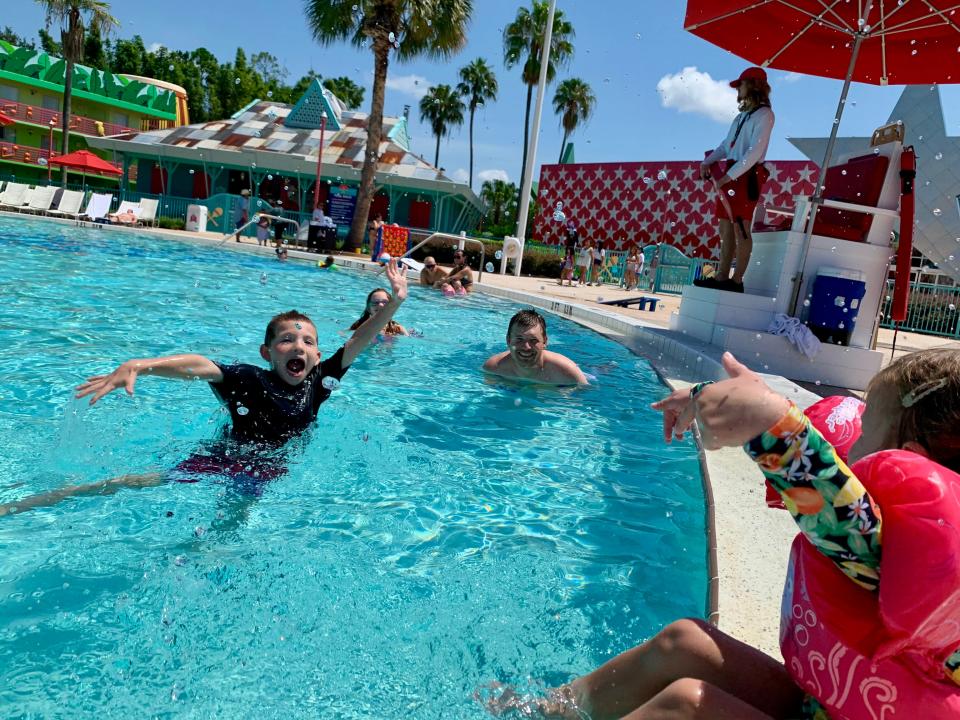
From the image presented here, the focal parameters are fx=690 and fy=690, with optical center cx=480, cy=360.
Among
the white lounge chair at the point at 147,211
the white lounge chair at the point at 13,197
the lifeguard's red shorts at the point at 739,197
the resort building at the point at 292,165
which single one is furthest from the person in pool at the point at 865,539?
the white lounge chair at the point at 13,197

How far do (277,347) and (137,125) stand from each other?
5180 cm

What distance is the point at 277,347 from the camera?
133 inches

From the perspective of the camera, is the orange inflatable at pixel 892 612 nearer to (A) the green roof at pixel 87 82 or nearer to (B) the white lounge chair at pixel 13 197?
(B) the white lounge chair at pixel 13 197

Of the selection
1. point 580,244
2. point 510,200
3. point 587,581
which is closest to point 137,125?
point 510,200

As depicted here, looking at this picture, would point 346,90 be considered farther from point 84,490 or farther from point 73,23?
point 84,490

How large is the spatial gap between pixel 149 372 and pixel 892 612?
254 centimetres

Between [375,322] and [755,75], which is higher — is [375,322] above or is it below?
below

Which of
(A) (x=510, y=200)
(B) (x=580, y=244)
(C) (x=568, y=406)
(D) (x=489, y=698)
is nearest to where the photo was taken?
(D) (x=489, y=698)

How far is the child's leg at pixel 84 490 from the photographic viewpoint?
2867 mm

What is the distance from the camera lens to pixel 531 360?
570 centimetres

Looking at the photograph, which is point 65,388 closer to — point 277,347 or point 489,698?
point 277,347

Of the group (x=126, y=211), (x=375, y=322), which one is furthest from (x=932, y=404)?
(x=126, y=211)

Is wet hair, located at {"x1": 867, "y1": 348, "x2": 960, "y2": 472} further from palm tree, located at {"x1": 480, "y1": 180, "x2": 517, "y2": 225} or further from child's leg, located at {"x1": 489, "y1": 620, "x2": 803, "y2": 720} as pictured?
palm tree, located at {"x1": 480, "y1": 180, "x2": 517, "y2": 225}

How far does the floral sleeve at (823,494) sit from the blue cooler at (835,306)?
634 centimetres
